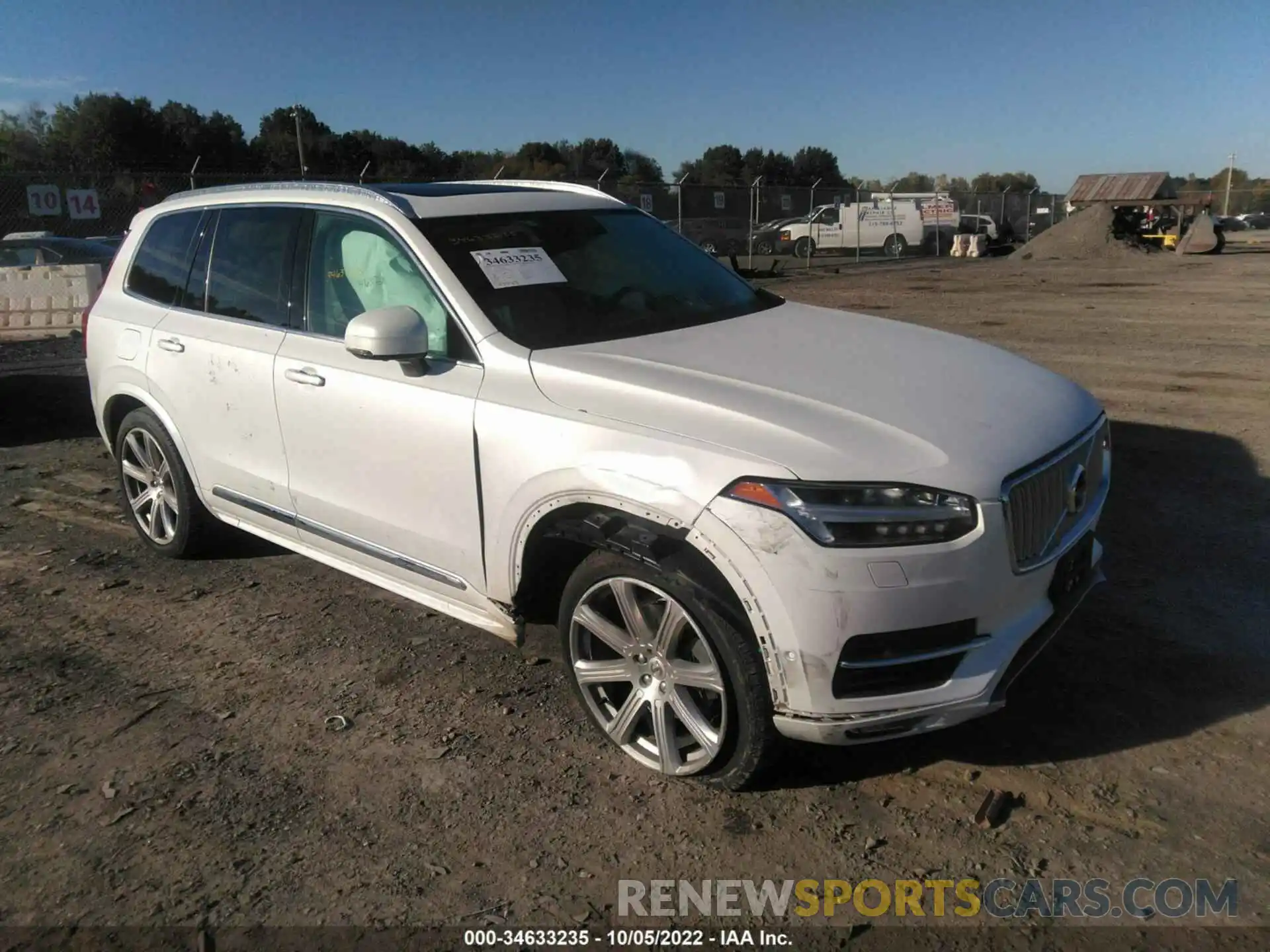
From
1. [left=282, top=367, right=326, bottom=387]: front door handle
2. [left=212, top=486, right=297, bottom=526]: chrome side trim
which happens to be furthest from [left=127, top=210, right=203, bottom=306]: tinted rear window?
[left=282, top=367, right=326, bottom=387]: front door handle

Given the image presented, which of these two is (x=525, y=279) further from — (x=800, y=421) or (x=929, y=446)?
(x=929, y=446)

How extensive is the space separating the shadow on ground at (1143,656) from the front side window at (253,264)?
115 inches

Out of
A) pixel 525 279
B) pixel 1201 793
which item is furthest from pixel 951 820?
pixel 525 279

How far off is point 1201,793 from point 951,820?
805 millimetres

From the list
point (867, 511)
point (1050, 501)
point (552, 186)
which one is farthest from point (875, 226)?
point (867, 511)

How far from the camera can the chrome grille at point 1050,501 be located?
9.68 feet

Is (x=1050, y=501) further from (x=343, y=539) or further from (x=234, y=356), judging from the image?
(x=234, y=356)

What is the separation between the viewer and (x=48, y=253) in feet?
55.0

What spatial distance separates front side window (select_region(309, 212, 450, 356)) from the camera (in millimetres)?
3789

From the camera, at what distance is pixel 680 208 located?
26.1 meters

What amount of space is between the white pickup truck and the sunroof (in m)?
26.4

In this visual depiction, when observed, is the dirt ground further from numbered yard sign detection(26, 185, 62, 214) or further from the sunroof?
numbered yard sign detection(26, 185, 62, 214)

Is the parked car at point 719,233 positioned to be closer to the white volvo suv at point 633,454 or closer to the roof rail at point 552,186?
the roof rail at point 552,186

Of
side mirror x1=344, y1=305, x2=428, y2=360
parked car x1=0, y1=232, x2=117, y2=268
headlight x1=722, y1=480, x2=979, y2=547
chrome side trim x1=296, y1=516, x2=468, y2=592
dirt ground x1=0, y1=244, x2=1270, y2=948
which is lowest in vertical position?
dirt ground x1=0, y1=244, x2=1270, y2=948
